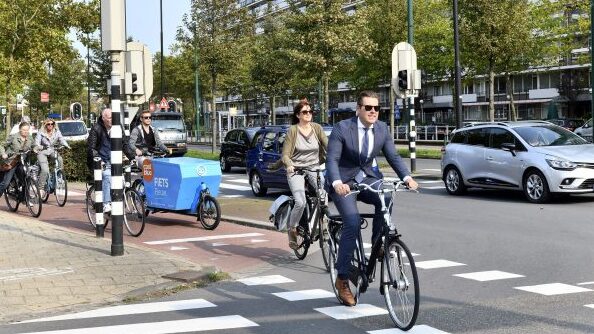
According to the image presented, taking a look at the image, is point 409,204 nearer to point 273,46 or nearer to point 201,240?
point 201,240

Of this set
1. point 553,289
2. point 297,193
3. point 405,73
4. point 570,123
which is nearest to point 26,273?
point 297,193

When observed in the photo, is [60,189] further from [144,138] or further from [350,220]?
[350,220]

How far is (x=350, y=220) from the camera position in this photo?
235 inches

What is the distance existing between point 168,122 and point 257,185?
1718 cm

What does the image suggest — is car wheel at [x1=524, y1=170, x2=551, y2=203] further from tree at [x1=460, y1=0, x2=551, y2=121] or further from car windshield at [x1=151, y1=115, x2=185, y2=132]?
car windshield at [x1=151, y1=115, x2=185, y2=132]

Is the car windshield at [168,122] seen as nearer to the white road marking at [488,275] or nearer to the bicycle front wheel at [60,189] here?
the bicycle front wheel at [60,189]

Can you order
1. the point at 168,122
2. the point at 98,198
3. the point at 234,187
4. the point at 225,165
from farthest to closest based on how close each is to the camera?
the point at 168,122 < the point at 225,165 < the point at 234,187 < the point at 98,198

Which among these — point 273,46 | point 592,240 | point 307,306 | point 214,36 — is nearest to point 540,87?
point 273,46

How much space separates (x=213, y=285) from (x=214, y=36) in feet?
101

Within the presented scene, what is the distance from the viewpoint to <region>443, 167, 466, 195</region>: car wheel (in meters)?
16.2

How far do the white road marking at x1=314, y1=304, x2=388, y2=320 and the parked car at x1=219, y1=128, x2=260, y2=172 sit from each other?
1832 centimetres

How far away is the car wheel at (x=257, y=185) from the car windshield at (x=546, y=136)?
5.81 metres

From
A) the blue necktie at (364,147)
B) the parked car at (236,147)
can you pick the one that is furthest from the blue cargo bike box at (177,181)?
the parked car at (236,147)

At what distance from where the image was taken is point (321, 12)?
96.9 feet
